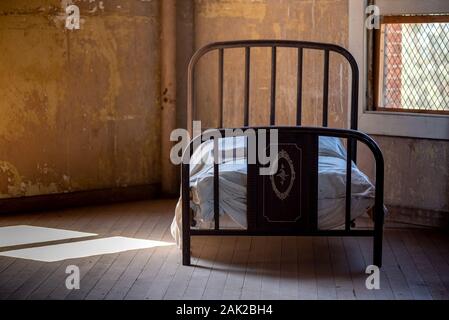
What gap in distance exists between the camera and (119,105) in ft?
19.7

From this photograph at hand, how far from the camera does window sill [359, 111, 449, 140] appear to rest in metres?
5.20

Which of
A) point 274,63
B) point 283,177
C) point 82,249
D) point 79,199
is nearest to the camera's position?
point 283,177

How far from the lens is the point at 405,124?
5.34 metres

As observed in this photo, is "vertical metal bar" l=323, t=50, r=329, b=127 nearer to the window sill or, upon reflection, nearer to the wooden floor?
the window sill

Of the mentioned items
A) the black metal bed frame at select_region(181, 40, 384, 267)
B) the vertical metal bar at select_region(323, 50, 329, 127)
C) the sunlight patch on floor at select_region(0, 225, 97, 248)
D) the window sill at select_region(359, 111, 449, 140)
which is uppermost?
the vertical metal bar at select_region(323, 50, 329, 127)

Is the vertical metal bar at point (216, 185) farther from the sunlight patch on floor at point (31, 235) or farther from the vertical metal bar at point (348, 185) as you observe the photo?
the sunlight patch on floor at point (31, 235)

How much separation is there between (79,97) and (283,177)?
2.10m

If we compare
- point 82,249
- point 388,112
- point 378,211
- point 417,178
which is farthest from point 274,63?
point 82,249

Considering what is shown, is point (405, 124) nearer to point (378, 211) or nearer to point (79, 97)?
point (378, 211)

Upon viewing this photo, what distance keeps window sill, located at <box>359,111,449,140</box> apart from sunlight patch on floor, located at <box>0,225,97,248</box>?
6.29 ft

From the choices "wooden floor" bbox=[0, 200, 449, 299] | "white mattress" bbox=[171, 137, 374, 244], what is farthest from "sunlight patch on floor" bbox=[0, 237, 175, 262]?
"white mattress" bbox=[171, 137, 374, 244]

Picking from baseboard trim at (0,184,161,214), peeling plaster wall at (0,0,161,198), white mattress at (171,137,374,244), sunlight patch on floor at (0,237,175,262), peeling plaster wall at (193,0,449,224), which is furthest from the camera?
baseboard trim at (0,184,161,214)

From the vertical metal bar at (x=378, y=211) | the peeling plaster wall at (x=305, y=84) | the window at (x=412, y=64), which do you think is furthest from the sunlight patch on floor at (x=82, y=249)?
the window at (x=412, y=64)
